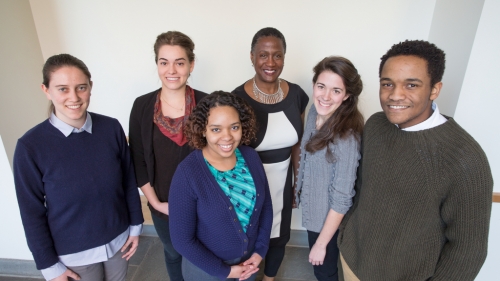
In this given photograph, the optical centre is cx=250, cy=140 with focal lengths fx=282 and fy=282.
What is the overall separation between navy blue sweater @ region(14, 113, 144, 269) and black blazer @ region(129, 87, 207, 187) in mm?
122

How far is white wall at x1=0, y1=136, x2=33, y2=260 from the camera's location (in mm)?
1927

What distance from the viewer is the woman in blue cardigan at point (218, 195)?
3.72 ft

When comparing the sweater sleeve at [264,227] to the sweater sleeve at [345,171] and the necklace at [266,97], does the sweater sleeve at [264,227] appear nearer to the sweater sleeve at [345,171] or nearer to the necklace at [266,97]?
the sweater sleeve at [345,171]

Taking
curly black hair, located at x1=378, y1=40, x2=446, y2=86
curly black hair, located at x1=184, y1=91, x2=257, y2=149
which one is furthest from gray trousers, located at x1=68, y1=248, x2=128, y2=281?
curly black hair, located at x1=378, y1=40, x2=446, y2=86

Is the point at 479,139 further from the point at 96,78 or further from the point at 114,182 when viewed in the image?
the point at 96,78

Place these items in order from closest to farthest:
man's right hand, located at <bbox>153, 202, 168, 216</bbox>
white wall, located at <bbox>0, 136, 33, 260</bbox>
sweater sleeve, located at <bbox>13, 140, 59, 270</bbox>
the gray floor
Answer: sweater sleeve, located at <bbox>13, 140, 59, 270</bbox> < man's right hand, located at <bbox>153, 202, 168, 216</bbox> < white wall, located at <bbox>0, 136, 33, 260</bbox> < the gray floor

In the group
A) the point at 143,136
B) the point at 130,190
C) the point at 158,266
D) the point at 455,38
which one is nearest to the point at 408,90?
the point at 455,38

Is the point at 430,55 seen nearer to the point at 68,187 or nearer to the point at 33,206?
the point at 68,187

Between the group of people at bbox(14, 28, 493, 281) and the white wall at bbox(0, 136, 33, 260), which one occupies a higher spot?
the group of people at bbox(14, 28, 493, 281)

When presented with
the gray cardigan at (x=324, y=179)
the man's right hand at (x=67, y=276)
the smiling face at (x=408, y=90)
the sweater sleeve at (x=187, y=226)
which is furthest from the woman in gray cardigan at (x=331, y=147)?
the man's right hand at (x=67, y=276)

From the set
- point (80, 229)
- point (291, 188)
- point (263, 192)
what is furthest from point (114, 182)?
point (291, 188)

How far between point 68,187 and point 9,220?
4.71 feet

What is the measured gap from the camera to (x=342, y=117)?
138 cm

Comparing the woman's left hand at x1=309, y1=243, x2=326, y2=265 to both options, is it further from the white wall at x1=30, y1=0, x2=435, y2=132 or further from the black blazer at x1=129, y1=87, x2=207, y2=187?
the white wall at x1=30, y1=0, x2=435, y2=132
